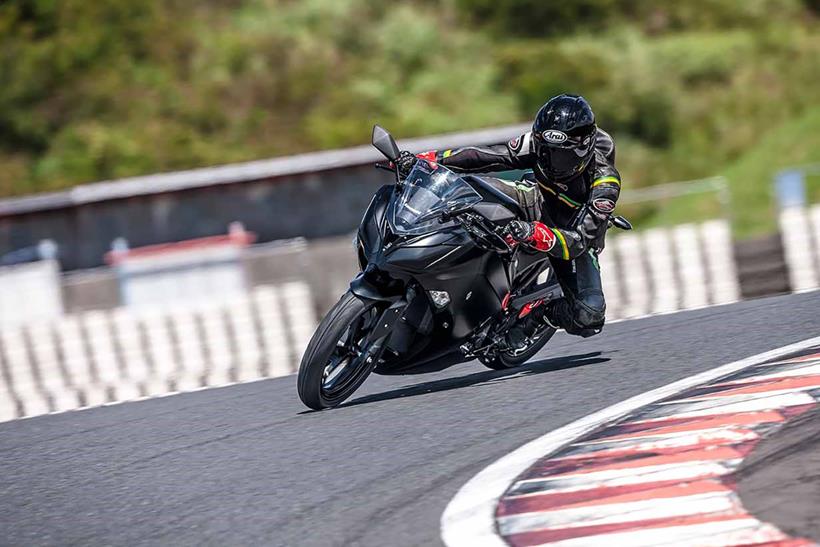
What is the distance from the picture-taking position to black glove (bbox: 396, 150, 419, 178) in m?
7.33

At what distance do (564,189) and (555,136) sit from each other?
536 mm

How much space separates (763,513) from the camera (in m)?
4.23

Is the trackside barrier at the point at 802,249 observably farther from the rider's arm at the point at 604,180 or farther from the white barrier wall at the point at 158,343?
the rider's arm at the point at 604,180

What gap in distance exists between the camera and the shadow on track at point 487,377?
743cm

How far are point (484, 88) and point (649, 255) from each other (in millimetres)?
21908

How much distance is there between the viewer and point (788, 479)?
4652 mm

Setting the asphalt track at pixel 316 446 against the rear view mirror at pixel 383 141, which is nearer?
the asphalt track at pixel 316 446

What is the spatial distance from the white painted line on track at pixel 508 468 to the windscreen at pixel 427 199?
1.47 metres

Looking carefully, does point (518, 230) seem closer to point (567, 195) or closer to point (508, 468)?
point (567, 195)

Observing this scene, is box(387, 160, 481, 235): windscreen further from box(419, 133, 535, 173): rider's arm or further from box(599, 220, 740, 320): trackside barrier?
box(599, 220, 740, 320): trackside barrier

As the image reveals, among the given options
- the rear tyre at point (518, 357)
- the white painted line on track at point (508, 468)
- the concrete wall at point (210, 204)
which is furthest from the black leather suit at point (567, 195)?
the concrete wall at point (210, 204)

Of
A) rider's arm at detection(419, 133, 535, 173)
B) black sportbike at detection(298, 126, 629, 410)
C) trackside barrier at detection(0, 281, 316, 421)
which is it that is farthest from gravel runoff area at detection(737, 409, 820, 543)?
trackside barrier at detection(0, 281, 316, 421)

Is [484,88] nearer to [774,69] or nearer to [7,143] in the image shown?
[774,69]

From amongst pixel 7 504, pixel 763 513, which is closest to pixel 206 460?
pixel 7 504
